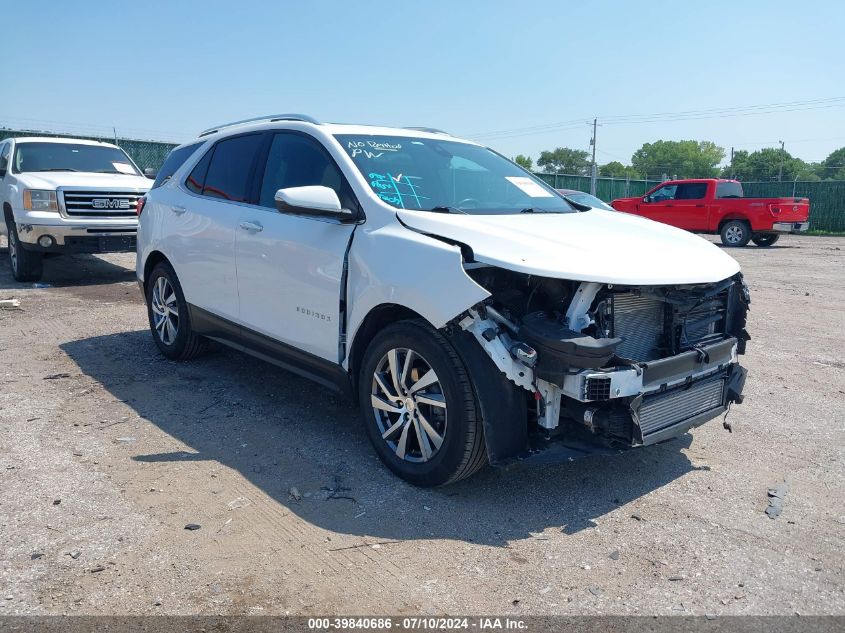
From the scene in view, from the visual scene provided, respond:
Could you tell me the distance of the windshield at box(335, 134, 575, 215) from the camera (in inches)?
167

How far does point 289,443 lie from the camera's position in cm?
448

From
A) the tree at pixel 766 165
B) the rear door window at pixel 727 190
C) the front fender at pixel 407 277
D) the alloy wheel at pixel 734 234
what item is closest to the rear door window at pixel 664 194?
the rear door window at pixel 727 190

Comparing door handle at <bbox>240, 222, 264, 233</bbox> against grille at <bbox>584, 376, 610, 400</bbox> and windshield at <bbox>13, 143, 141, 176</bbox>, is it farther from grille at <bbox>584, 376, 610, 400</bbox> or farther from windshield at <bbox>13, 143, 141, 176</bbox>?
windshield at <bbox>13, 143, 141, 176</bbox>

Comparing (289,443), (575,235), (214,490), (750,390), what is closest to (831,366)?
(750,390)

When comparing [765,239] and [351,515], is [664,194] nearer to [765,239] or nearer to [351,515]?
[765,239]

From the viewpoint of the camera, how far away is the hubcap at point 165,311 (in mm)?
6105

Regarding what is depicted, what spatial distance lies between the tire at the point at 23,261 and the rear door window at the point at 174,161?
4.90 meters

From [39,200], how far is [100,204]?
79 cm

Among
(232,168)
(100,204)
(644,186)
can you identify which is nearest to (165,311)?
(232,168)

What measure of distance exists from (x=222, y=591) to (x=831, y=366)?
5.82 meters

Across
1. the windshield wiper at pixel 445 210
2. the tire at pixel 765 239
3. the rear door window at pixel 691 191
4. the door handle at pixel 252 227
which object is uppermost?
the rear door window at pixel 691 191

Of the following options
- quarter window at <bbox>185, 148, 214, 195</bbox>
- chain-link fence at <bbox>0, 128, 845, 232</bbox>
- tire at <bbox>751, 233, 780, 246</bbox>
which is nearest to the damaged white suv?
quarter window at <bbox>185, 148, 214, 195</bbox>

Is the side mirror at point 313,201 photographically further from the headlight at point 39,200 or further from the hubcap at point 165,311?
the headlight at point 39,200

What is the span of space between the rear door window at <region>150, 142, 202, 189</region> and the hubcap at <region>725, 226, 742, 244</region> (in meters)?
17.7
